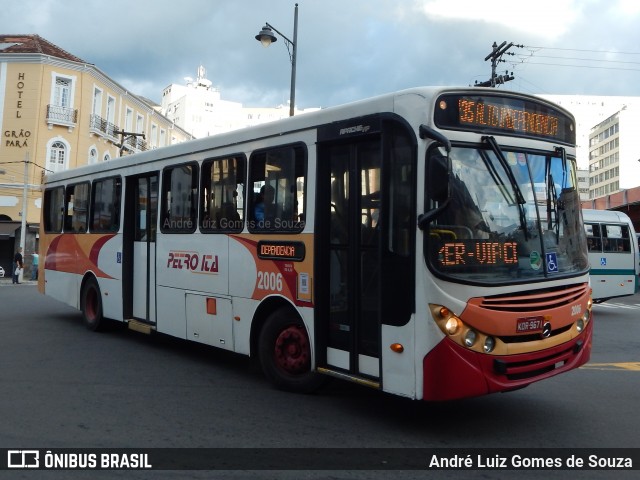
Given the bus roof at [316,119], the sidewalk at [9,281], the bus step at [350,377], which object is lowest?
the sidewalk at [9,281]

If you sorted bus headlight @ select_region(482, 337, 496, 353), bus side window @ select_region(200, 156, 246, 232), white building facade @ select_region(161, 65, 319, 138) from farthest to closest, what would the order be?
white building facade @ select_region(161, 65, 319, 138)
bus side window @ select_region(200, 156, 246, 232)
bus headlight @ select_region(482, 337, 496, 353)

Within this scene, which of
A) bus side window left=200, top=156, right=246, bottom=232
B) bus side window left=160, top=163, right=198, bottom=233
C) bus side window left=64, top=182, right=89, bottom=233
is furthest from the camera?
bus side window left=64, top=182, right=89, bottom=233

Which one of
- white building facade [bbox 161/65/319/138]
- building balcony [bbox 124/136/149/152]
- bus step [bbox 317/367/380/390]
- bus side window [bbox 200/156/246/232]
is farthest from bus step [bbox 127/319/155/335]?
white building facade [bbox 161/65/319/138]

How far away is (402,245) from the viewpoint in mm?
5340

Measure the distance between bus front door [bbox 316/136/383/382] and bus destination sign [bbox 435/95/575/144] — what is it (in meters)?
0.79

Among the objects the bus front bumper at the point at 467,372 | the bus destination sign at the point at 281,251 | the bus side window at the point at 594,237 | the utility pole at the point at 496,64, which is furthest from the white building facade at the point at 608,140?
the bus front bumper at the point at 467,372

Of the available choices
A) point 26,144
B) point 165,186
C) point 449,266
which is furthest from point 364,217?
point 26,144

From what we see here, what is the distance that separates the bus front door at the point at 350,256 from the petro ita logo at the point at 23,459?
277cm

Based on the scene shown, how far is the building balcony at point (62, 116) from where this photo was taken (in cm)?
3503

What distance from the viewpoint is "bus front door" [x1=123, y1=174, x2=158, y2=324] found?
9.43 meters

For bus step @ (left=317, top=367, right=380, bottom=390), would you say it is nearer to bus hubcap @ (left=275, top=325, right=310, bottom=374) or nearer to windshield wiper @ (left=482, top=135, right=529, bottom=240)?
bus hubcap @ (left=275, top=325, right=310, bottom=374)

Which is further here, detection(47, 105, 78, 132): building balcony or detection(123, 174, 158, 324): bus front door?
detection(47, 105, 78, 132): building balcony

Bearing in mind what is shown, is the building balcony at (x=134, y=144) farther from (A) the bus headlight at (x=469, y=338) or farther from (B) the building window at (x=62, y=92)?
(A) the bus headlight at (x=469, y=338)

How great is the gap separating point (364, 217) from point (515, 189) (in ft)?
4.70
